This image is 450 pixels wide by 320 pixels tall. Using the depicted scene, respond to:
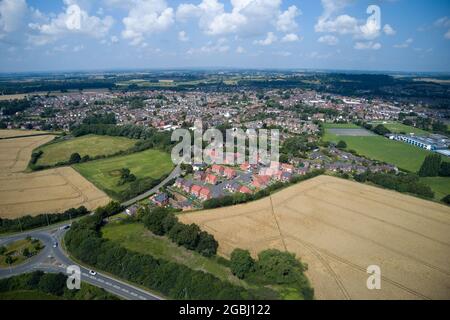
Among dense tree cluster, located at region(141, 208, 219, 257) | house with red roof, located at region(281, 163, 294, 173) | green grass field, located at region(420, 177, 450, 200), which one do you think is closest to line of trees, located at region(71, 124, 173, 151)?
house with red roof, located at region(281, 163, 294, 173)

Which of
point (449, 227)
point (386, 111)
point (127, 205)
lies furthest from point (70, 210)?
point (386, 111)

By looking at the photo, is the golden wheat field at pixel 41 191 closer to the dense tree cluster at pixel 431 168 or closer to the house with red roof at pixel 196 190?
the house with red roof at pixel 196 190

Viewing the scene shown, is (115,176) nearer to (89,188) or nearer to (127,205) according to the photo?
(89,188)

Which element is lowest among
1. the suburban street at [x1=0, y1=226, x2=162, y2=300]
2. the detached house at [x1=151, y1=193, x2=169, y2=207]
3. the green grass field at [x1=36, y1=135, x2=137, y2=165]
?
the suburban street at [x1=0, y1=226, x2=162, y2=300]

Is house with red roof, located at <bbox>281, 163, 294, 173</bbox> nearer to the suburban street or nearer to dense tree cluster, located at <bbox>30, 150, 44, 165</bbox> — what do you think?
the suburban street

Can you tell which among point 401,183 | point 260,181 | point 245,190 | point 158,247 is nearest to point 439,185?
point 401,183
